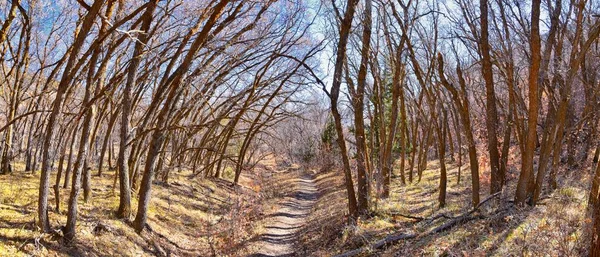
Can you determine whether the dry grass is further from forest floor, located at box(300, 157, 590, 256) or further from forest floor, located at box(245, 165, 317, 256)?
forest floor, located at box(300, 157, 590, 256)

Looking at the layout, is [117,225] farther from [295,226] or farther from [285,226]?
[295,226]

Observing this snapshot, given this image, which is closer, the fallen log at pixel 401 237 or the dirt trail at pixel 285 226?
the fallen log at pixel 401 237

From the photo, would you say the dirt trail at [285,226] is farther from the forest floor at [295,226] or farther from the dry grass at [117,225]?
the dry grass at [117,225]

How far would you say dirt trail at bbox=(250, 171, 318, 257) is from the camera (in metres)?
10.3

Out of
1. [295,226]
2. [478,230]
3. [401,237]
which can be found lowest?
[295,226]

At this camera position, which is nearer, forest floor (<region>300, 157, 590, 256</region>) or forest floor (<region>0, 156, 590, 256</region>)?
forest floor (<region>300, 157, 590, 256</region>)

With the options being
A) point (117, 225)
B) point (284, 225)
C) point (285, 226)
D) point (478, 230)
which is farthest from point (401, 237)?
point (117, 225)

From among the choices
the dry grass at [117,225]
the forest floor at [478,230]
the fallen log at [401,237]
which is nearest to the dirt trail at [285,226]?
the forest floor at [478,230]

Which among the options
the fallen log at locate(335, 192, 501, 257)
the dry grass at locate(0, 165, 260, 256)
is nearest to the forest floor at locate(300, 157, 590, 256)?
the fallen log at locate(335, 192, 501, 257)

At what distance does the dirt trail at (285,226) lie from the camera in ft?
33.8

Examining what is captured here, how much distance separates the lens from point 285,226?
519 inches

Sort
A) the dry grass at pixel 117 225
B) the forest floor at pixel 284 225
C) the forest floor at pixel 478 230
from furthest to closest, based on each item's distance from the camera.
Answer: the forest floor at pixel 284 225 → the dry grass at pixel 117 225 → the forest floor at pixel 478 230

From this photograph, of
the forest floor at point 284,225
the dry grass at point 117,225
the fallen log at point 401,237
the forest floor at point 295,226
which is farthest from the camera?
the forest floor at point 284,225

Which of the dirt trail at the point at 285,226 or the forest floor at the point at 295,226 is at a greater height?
the forest floor at the point at 295,226
